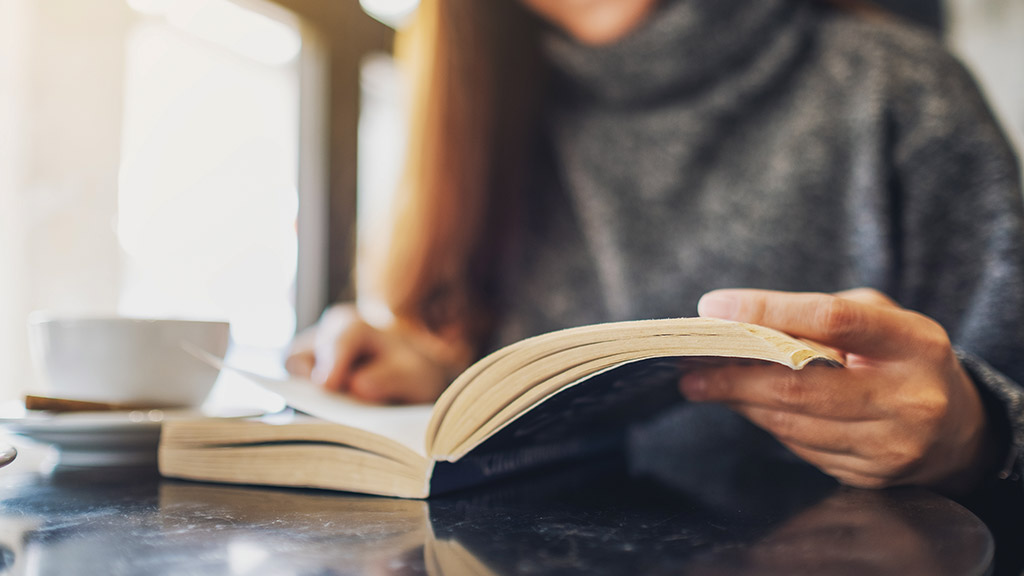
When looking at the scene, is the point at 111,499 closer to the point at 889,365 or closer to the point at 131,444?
the point at 131,444

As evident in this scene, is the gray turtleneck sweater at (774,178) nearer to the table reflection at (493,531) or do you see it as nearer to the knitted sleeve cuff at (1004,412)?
the knitted sleeve cuff at (1004,412)

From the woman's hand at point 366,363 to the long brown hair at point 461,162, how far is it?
232mm

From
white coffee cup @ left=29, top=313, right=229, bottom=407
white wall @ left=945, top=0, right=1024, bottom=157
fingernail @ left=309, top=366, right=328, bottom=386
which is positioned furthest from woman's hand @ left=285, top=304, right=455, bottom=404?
white wall @ left=945, top=0, right=1024, bottom=157

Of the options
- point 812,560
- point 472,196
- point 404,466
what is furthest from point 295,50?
point 812,560

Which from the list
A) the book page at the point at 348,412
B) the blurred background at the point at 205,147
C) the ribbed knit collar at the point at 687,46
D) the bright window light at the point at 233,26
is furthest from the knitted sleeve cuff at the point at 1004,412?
the bright window light at the point at 233,26

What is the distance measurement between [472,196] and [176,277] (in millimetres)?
861

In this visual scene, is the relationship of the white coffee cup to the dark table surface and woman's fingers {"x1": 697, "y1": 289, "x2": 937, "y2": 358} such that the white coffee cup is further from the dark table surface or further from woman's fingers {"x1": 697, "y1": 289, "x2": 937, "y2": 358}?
woman's fingers {"x1": 697, "y1": 289, "x2": 937, "y2": 358}

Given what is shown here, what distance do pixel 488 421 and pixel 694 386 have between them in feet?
0.44

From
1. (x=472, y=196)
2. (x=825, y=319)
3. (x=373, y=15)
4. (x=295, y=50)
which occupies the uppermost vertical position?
(x=373, y=15)

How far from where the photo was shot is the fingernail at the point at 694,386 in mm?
403

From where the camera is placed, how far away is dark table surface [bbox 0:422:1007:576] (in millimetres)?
249

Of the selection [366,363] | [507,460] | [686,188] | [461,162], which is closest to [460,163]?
[461,162]

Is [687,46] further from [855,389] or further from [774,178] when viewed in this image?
[855,389]

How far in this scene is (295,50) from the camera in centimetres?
185
